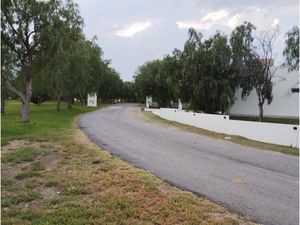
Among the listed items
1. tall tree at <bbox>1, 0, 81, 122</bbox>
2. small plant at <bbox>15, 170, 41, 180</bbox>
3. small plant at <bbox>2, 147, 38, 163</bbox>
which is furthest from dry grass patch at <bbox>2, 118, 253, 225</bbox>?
tall tree at <bbox>1, 0, 81, 122</bbox>

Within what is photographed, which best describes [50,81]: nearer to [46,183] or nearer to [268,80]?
[268,80]

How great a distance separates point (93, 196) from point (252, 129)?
1364 cm

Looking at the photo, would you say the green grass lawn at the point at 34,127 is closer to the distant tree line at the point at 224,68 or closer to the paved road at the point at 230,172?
the paved road at the point at 230,172

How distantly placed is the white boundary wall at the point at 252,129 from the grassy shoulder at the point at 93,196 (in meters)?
9.00

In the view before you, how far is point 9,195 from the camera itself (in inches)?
268

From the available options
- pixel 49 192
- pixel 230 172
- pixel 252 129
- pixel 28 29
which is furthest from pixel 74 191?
pixel 28 29

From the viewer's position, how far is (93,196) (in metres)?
6.64

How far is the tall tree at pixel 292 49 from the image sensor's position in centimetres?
3524

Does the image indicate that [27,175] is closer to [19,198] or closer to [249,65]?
[19,198]

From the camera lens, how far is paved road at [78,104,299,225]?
639 centimetres

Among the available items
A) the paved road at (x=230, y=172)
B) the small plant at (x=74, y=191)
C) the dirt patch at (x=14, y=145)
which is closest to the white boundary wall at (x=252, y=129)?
the paved road at (x=230, y=172)

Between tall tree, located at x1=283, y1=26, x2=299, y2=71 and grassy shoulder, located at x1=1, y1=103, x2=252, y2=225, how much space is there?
29.2 metres

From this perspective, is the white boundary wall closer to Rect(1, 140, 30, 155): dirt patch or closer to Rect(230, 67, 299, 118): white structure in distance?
Rect(1, 140, 30, 155): dirt patch

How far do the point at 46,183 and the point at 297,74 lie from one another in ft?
116
